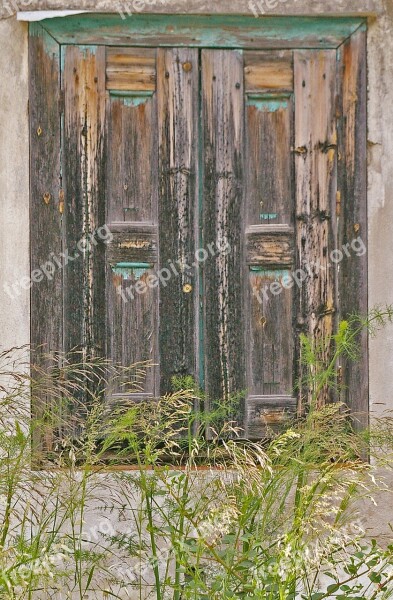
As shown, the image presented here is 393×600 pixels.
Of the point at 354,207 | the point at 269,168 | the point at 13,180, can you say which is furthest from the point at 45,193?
the point at 354,207

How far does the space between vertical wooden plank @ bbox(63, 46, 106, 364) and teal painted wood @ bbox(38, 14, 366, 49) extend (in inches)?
3.9

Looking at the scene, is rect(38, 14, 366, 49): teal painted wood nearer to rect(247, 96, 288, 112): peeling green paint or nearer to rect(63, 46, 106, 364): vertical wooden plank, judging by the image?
rect(63, 46, 106, 364): vertical wooden plank

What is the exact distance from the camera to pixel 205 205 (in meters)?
4.85

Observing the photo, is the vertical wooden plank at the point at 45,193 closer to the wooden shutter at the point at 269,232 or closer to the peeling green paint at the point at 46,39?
the peeling green paint at the point at 46,39

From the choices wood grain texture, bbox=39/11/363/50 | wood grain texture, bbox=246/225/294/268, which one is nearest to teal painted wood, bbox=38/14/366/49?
wood grain texture, bbox=39/11/363/50

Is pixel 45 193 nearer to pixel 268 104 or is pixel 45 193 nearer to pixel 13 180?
pixel 13 180

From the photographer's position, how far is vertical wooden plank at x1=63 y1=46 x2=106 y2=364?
15.6 feet

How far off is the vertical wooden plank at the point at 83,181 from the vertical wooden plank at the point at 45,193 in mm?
50

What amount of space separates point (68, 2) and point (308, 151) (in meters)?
1.42

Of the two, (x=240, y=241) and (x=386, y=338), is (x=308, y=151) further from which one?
(x=386, y=338)

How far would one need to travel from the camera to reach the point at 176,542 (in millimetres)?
2928

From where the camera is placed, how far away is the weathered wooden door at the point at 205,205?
4.77 m

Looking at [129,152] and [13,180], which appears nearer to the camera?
[13,180]

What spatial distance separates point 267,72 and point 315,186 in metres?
0.64
